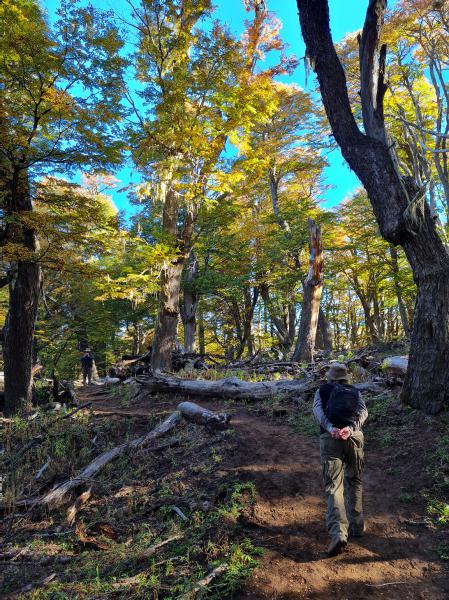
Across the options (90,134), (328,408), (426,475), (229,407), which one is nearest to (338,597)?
(328,408)

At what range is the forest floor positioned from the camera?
10.5ft

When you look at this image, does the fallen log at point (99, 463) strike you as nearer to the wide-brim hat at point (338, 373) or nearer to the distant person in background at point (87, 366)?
the wide-brim hat at point (338, 373)

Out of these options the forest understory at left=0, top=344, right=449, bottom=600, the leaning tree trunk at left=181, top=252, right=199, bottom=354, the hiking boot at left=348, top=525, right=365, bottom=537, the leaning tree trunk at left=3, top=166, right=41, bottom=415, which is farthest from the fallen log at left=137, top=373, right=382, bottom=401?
the leaning tree trunk at left=181, top=252, right=199, bottom=354

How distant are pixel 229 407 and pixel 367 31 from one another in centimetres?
832

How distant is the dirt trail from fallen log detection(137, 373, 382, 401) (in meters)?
2.68

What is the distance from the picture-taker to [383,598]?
9.73ft

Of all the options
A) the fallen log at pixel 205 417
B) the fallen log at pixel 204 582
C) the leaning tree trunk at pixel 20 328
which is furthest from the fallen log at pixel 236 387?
the fallen log at pixel 204 582

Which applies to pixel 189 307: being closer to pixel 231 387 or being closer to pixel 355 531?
pixel 231 387

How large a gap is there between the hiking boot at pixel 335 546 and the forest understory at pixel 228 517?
67 mm

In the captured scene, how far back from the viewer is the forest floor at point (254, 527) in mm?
3211

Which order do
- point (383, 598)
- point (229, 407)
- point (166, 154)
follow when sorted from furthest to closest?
point (166, 154) < point (229, 407) < point (383, 598)

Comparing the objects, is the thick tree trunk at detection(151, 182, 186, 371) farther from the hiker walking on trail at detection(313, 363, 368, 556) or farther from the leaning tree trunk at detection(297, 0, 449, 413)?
the hiker walking on trail at detection(313, 363, 368, 556)

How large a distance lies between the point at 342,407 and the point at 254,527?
1.74 metres

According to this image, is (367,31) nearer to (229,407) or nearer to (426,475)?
(426,475)
